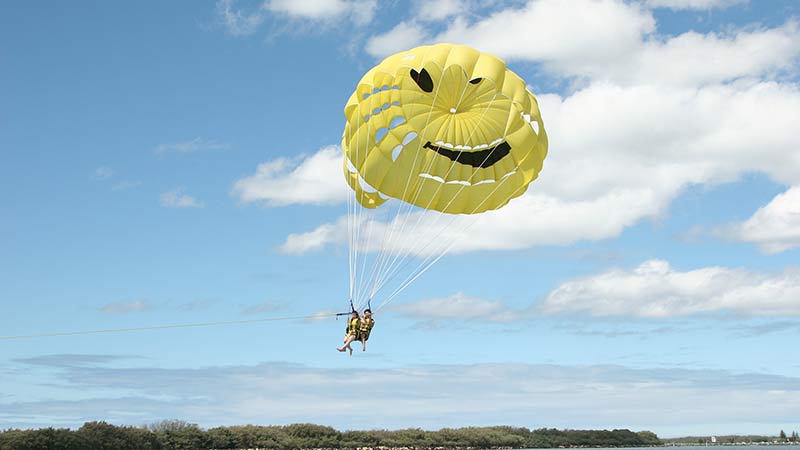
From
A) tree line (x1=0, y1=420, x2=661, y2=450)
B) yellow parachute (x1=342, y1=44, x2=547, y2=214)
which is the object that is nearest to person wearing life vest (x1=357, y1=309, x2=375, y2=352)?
yellow parachute (x1=342, y1=44, x2=547, y2=214)

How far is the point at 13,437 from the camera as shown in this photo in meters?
47.4

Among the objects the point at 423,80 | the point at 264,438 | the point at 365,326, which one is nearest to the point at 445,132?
the point at 423,80

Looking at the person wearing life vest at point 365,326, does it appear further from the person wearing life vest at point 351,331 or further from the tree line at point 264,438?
the tree line at point 264,438

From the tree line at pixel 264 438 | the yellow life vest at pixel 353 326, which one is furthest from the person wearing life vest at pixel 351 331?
the tree line at pixel 264 438

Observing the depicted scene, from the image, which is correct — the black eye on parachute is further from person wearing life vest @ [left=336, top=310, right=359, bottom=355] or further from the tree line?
the tree line

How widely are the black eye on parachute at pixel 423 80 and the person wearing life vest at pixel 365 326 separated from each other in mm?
5344

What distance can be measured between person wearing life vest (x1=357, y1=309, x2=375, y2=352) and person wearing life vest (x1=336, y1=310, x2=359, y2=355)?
0.08 meters

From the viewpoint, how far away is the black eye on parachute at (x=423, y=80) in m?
20.0

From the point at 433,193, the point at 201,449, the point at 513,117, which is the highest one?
A: the point at 513,117

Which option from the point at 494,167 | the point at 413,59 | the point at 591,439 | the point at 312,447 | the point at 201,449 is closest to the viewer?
the point at 413,59

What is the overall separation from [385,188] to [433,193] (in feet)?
3.68

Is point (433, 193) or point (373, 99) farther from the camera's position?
point (433, 193)

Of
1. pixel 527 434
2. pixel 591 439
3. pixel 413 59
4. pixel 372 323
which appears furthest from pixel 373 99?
pixel 591 439

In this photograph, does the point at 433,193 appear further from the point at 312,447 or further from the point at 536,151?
the point at 312,447
